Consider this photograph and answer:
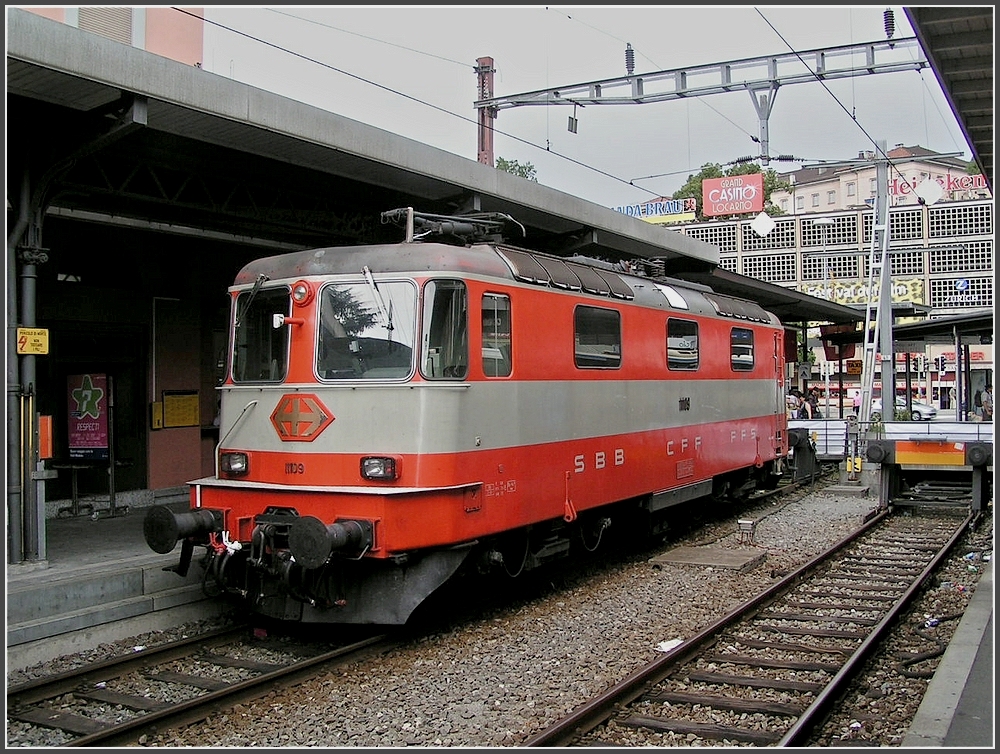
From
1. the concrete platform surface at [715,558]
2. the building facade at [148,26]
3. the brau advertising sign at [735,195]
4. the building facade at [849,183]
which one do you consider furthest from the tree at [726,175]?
the concrete platform surface at [715,558]

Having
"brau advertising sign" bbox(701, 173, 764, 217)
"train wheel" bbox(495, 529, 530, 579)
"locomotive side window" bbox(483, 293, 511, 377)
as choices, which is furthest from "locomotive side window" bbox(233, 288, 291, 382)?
"brau advertising sign" bbox(701, 173, 764, 217)

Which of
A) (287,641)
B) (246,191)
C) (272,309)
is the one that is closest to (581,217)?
(246,191)

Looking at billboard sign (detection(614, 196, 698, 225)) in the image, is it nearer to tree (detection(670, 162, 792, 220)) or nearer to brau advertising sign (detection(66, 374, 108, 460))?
tree (detection(670, 162, 792, 220))

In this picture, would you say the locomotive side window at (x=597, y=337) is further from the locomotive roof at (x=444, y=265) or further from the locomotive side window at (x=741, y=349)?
the locomotive side window at (x=741, y=349)

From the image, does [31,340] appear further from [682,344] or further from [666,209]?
[666,209]

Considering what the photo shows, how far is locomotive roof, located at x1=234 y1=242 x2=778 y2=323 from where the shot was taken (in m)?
7.29

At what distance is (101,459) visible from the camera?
35.2 ft

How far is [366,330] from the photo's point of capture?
287 inches

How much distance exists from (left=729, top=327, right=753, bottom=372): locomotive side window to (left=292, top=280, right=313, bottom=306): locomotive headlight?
24.6 feet

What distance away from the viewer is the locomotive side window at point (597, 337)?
351 inches

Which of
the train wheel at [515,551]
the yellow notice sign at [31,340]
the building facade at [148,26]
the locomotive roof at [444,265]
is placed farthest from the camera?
the building facade at [148,26]

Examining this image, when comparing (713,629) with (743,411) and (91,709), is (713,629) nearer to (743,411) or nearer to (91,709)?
(91,709)

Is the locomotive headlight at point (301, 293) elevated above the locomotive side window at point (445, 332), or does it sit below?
above

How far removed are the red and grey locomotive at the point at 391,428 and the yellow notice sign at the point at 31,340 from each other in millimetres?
1742
